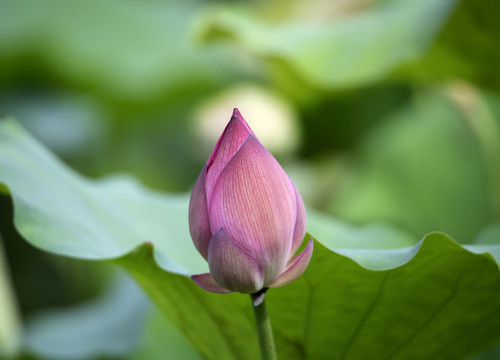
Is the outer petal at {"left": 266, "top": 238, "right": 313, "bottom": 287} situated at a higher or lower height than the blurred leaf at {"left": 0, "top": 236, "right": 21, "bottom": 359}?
lower

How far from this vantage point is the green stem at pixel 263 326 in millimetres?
449

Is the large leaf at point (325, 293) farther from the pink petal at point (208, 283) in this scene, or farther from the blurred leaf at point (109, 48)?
the blurred leaf at point (109, 48)

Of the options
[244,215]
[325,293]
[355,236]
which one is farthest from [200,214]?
[355,236]

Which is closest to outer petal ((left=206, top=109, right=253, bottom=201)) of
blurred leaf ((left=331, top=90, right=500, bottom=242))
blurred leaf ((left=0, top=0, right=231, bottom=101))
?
blurred leaf ((left=331, top=90, right=500, bottom=242))

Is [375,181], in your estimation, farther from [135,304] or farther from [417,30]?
[417,30]

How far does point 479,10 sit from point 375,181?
742 millimetres

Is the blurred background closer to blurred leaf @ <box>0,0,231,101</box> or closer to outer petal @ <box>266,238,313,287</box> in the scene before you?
blurred leaf @ <box>0,0,231,101</box>

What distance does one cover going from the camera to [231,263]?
1.39 feet

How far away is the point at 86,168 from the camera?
2145 millimetres

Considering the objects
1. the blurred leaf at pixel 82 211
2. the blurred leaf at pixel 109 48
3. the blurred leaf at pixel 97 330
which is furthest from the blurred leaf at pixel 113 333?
the blurred leaf at pixel 109 48

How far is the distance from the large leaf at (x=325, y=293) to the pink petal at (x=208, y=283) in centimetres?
4

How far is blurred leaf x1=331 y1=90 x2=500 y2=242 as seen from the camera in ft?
4.12

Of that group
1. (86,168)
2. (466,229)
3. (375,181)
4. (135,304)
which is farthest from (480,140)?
(86,168)

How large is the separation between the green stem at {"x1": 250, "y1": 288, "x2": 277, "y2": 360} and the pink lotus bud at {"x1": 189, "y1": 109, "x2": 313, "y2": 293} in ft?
0.04
